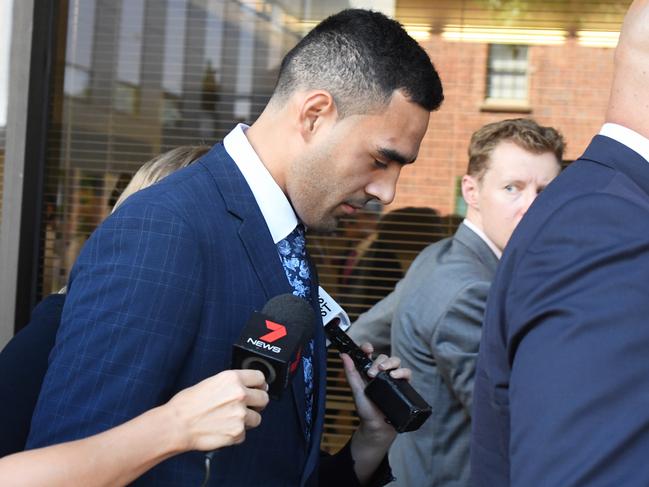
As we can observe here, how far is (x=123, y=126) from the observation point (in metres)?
5.25

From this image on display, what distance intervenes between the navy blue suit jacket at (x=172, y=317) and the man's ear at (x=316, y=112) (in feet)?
0.62

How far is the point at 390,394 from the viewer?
2.24 metres

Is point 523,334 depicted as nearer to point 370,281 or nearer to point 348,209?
point 348,209

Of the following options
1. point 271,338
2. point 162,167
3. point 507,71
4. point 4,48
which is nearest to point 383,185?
point 271,338

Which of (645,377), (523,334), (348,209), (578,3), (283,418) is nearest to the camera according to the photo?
(645,377)

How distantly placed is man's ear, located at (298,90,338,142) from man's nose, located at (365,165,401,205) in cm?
16

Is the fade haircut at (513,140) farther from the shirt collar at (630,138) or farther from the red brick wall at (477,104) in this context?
the shirt collar at (630,138)

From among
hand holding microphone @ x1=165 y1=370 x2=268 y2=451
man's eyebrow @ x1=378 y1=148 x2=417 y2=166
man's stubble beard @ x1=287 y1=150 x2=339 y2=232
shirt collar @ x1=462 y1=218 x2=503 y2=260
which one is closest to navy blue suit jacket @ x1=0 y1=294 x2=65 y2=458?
hand holding microphone @ x1=165 y1=370 x2=268 y2=451

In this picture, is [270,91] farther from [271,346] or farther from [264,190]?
[271,346]

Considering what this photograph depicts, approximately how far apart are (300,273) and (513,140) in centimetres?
149

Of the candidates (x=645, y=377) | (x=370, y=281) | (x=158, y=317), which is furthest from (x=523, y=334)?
(x=370, y=281)

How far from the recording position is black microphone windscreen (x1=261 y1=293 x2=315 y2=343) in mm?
1715

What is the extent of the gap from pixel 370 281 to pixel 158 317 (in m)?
3.51

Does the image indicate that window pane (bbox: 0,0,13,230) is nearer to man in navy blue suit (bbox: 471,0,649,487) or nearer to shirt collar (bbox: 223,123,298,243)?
shirt collar (bbox: 223,123,298,243)
